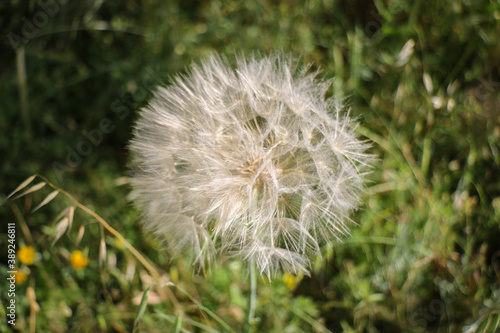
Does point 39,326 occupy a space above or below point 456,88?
above

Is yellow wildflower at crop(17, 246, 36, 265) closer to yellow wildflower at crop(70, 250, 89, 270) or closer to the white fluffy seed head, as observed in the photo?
yellow wildflower at crop(70, 250, 89, 270)

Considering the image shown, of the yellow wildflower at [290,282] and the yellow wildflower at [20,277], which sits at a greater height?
the yellow wildflower at [20,277]

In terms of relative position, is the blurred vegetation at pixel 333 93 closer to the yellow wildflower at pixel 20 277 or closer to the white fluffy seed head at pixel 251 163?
the yellow wildflower at pixel 20 277

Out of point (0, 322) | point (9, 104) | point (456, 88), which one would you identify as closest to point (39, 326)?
point (0, 322)

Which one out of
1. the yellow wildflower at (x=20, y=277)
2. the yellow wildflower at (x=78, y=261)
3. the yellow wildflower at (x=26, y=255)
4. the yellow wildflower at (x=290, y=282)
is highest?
the yellow wildflower at (x=26, y=255)

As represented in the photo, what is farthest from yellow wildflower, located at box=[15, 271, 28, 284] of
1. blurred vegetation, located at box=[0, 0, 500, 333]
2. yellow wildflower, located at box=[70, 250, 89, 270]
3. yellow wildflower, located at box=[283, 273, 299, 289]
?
yellow wildflower, located at box=[283, 273, 299, 289]

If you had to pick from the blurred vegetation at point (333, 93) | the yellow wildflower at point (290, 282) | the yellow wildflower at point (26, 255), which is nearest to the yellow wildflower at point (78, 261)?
→ the blurred vegetation at point (333, 93)

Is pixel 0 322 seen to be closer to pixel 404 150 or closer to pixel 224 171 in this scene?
pixel 224 171

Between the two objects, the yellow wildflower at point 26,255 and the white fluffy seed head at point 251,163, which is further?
the yellow wildflower at point 26,255
